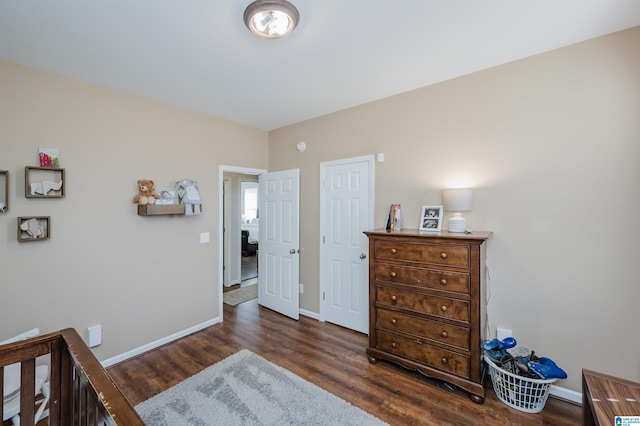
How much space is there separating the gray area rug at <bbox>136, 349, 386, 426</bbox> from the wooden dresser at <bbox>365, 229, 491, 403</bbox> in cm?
69

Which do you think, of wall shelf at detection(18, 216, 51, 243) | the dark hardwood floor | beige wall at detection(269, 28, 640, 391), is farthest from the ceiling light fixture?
the dark hardwood floor

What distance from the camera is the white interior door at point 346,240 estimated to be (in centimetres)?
323

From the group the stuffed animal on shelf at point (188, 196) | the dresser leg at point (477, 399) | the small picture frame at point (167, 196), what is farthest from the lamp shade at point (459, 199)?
the small picture frame at point (167, 196)

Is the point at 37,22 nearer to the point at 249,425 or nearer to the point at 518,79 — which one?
the point at 249,425

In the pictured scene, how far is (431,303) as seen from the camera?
2.28 metres

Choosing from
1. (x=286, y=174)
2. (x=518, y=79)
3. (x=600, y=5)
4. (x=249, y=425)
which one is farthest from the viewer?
(x=286, y=174)

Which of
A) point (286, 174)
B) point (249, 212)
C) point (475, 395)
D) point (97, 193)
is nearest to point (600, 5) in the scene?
point (475, 395)

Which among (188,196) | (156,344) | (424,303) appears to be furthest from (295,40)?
(156,344)

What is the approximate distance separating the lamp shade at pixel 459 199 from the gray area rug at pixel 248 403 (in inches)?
70.6

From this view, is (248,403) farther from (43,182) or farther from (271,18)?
(271,18)

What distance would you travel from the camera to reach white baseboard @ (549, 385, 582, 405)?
6.81 ft

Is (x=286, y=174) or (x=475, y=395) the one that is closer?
(x=475, y=395)

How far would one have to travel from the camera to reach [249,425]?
189 cm

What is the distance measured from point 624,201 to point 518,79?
3.97 feet
